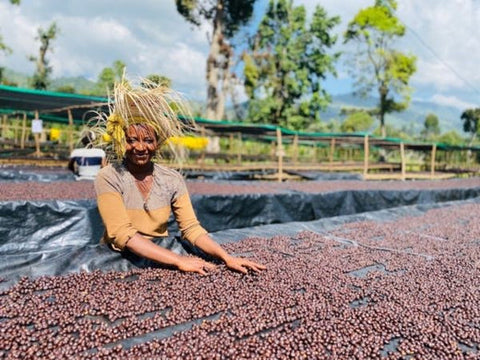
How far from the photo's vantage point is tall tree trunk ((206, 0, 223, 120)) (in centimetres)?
1827

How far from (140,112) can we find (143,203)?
47 centimetres

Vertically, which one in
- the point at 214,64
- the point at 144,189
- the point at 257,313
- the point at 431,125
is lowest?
the point at 257,313

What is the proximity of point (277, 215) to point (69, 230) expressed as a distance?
8.26 ft

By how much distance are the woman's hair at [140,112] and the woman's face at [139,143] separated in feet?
0.10

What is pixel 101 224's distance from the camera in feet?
11.2

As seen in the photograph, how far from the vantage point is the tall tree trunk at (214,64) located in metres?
18.3

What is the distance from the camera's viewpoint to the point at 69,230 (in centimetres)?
333

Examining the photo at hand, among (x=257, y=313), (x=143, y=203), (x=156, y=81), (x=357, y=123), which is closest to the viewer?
(x=257, y=313)

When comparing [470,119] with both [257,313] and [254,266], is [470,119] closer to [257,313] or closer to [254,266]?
[254,266]

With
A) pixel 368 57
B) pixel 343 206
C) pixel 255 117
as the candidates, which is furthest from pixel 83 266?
pixel 368 57

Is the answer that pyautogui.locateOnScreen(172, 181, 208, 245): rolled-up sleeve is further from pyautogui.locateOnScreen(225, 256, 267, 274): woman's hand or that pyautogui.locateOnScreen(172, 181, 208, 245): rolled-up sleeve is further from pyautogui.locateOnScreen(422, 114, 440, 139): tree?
pyautogui.locateOnScreen(422, 114, 440, 139): tree

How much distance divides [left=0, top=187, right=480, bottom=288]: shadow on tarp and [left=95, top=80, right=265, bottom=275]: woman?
0.15 metres

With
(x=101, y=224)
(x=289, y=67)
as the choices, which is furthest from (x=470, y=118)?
(x=101, y=224)

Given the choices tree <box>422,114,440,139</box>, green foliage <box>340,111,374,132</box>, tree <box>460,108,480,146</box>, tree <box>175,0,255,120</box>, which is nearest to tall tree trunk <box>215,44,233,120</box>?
tree <box>175,0,255,120</box>
